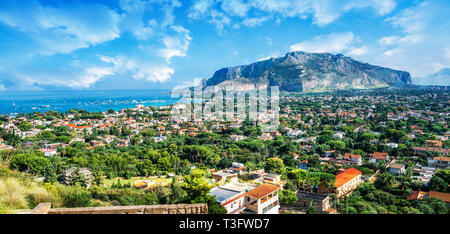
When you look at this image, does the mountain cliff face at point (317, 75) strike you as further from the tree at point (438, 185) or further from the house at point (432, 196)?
the house at point (432, 196)

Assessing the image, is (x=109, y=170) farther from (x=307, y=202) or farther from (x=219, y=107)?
(x=219, y=107)

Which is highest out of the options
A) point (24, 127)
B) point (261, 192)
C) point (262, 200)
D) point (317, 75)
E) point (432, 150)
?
point (317, 75)

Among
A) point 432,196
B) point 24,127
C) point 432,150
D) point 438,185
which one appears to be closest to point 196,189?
point 432,196

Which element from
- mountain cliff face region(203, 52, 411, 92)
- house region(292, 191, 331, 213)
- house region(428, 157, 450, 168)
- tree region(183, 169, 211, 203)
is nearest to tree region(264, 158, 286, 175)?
house region(292, 191, 331, 213)

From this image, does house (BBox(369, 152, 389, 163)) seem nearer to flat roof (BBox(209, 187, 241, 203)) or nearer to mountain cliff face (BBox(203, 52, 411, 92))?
flat roof (BBox(209, 187, 241, 203))

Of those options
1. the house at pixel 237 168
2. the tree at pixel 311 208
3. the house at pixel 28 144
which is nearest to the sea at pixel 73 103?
the house at pixel 28 144

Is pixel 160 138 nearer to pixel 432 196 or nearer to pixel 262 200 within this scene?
pixel 262 200
